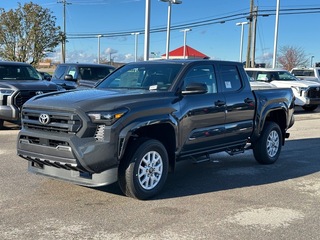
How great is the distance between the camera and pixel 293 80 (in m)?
19.8

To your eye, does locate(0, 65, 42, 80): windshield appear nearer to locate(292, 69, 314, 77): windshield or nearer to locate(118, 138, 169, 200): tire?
locate(118, 138, 169, 200): tire

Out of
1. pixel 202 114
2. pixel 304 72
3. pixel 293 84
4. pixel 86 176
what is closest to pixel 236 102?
pixel 202 114

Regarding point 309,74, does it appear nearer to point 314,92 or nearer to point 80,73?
point 314,92

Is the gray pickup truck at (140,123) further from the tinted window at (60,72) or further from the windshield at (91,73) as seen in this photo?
the tinted window at (60,72)

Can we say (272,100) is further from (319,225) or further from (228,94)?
(319,225)

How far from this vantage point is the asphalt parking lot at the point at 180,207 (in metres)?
4.41

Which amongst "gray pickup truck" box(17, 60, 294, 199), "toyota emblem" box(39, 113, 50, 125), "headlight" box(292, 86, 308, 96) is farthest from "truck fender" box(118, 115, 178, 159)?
"headlight" box(292, 86, 308, 96)

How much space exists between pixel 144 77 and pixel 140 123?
1.34m

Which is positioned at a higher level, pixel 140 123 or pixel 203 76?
pixel 203 76

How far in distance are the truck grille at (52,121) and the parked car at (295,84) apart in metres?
14.8

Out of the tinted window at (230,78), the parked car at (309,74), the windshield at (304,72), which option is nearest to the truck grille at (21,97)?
the tinted window at (230,78)

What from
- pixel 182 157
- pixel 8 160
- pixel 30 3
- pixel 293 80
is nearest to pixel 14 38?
pixel 30 3

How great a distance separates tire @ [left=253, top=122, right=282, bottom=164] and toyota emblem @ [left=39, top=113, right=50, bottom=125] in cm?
412

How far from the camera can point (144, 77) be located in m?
6.37
